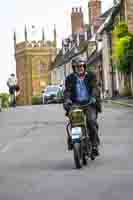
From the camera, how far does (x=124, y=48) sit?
212ft

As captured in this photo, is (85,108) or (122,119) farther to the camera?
(122,119)

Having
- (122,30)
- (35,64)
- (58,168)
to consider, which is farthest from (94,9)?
(58,168)

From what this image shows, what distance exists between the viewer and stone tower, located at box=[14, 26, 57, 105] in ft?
536

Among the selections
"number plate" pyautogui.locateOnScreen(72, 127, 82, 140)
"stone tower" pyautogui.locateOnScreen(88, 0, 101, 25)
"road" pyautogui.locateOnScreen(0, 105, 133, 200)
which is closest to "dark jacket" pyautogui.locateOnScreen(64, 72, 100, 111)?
"number plate" pyautogui.locateOnScreen(72, 127, 82, 140)

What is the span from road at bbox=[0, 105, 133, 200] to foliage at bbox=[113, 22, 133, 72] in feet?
127

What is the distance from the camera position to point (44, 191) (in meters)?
11.4

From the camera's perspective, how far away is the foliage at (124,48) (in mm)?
64438

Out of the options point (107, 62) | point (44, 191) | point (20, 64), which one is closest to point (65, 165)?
point (44, 191)

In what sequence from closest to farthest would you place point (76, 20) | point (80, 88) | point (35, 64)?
point (80, 88) → point (76, 20) → point (35, 64)

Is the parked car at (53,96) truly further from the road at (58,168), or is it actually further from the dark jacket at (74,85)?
the dark jacket at (74,85)

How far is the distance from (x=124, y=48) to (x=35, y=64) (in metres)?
103

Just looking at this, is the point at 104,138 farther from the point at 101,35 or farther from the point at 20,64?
the point at 20,64

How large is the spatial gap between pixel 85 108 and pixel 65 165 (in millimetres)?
1097

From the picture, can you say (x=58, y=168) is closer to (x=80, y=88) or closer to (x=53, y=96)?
(x=80, y=88)
